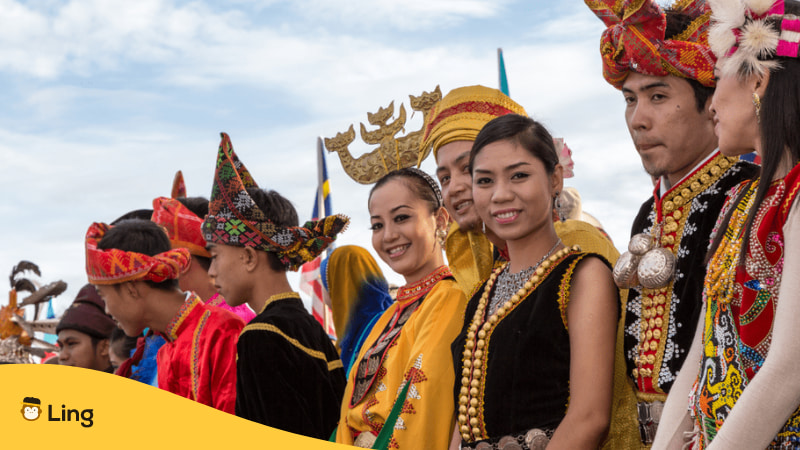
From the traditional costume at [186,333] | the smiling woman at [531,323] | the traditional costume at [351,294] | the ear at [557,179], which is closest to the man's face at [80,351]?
the traditional costume at [186,333]

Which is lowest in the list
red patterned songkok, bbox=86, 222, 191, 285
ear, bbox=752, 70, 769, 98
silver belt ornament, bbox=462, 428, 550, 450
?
silver belt ornament, bbox=462, 428, 550, 450

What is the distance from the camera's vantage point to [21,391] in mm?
3492

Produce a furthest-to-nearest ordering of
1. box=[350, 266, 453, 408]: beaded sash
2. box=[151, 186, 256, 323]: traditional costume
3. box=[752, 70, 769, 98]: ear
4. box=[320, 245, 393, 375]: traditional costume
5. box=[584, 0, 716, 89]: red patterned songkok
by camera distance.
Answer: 1. box=[151, 186, 256, 323]: traditional costume
2. box=[320, 245, 393, 375]: traditional costume
3. box=[350, 266, 453, 408]: beaded sash
4. box=[584, 0, 716, 89]: red patterned songkok
5. box=[752, 70, 769, 98]: ear

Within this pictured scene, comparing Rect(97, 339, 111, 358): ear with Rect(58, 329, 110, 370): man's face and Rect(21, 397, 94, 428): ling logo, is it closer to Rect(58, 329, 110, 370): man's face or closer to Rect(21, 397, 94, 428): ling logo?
Rect(58, 329, 110, 370): man's face

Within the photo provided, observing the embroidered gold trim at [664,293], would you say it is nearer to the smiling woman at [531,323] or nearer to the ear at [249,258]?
the smiling woman at [531,323]

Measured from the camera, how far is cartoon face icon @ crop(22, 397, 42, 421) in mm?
3414

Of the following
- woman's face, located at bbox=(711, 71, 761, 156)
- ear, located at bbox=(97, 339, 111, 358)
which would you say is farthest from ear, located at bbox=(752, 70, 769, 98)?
ear, located at bbox=(97, 339, 111, 358)

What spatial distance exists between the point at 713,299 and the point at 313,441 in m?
1.84

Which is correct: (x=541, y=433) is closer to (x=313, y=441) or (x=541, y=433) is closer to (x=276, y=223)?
(x=313, y=441)

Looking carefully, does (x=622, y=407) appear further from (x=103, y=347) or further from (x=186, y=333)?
(x=103, y=347)

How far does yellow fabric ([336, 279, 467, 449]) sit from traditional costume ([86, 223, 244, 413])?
1.04 m

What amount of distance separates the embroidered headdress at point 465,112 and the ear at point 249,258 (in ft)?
3.89

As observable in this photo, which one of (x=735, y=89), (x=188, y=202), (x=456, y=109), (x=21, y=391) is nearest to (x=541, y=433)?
(x=735, y=89)

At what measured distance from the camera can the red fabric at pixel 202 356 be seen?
180 inches
